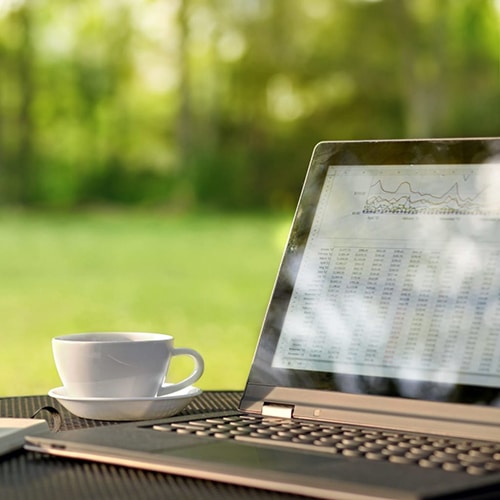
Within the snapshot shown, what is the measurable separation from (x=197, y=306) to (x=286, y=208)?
5.41 metres

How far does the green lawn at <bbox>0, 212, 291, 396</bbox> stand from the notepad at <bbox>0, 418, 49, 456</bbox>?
5032 millimetres

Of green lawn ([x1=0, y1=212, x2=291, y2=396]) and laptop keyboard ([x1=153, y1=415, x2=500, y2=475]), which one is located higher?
laptop keyboard ([x1=153, y1=415, x2=500, y2=475])

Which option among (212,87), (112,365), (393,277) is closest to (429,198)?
(393,277)

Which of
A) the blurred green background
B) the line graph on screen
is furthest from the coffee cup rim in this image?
the blurred green background

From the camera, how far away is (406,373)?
107 centimetres

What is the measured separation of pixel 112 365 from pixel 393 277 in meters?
0.33

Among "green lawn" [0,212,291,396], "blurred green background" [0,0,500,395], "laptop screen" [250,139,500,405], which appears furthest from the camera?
"blurred green background" [0,0,500,395]

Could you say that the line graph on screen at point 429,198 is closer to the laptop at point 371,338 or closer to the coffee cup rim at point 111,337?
the laptop at point 371,338

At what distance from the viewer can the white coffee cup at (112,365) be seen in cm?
119

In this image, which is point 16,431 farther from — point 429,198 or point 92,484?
point 429,198

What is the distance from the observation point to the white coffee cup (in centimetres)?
119

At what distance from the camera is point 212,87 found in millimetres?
14664

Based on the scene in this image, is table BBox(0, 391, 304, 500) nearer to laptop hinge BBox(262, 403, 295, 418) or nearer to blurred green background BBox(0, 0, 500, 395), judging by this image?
laptop hinge BBox(262, 403, 295, 418)

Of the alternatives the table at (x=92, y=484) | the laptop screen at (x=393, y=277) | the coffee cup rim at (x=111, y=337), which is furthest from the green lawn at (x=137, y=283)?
the table at (x=92, y=484)
